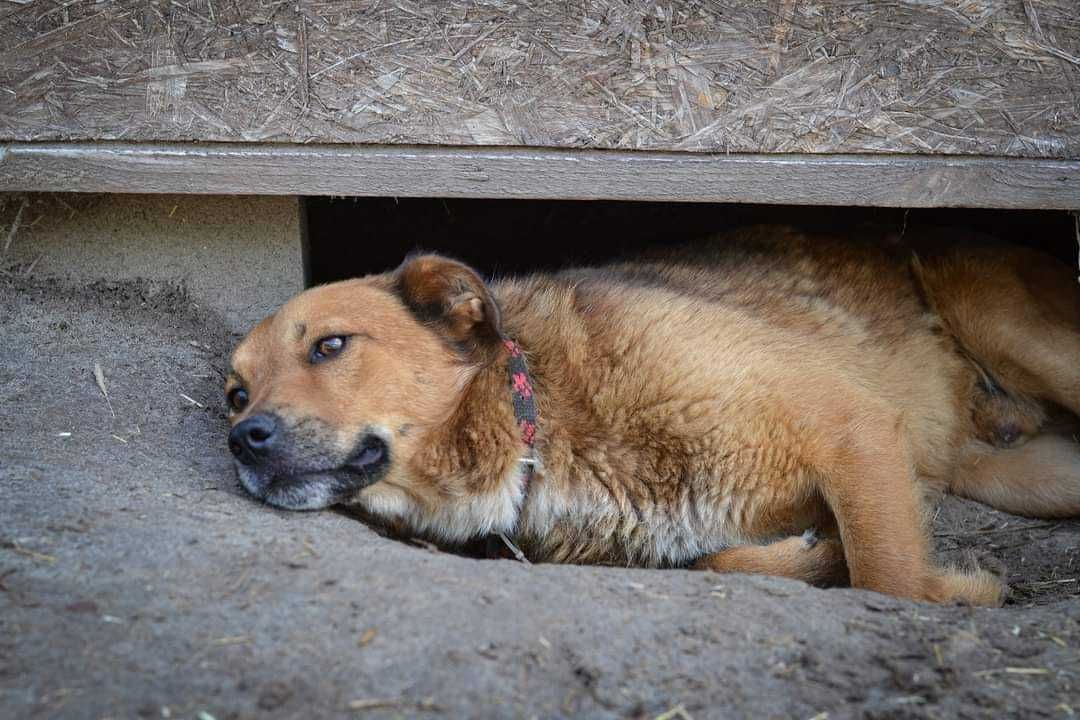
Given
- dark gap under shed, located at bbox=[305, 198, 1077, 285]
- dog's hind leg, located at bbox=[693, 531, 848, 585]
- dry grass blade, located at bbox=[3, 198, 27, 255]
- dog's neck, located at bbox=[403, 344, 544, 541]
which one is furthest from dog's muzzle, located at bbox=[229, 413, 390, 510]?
dark gap under shed, located at bbox=[305, 198, 1077, 285]

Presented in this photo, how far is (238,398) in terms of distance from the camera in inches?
142

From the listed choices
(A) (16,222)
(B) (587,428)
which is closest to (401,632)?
(B) (587,428)

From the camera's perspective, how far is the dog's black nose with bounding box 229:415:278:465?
3160mm

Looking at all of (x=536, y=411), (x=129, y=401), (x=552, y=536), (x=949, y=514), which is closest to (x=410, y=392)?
(x=536, y=411)

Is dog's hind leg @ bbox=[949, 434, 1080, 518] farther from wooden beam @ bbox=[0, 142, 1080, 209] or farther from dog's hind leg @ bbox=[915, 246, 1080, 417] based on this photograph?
wooden beam @ bbox=[0, 142, 1080, 209]

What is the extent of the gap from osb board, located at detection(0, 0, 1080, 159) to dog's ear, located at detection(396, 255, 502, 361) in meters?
0.59

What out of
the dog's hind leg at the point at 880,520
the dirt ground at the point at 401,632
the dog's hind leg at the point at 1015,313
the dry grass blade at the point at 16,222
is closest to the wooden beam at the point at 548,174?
the dry grass blade at the point at 16,222

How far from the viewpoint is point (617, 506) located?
3.50 meters

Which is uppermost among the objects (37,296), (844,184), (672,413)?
(844,184)

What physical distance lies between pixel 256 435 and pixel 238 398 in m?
0.50

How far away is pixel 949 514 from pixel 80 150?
13.1 ft

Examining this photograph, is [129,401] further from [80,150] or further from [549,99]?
[549,99]

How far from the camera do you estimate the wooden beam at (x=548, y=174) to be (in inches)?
150

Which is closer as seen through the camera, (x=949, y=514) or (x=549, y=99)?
(x=549, y=99)
